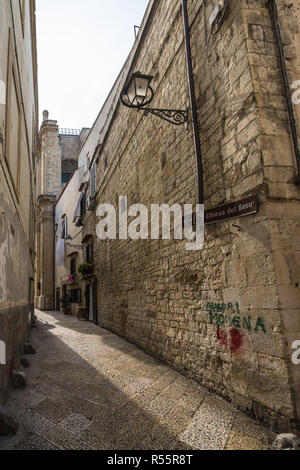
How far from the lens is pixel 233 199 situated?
12.6 ft

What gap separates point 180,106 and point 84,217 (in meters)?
11.3

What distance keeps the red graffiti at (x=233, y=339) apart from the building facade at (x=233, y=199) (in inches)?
0.8

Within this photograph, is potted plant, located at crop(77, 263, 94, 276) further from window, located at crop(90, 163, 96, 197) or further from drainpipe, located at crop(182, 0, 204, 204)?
drainpipe, located at crop(182, 0, 204, 204)

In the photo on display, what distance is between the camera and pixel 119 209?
9.20 meters

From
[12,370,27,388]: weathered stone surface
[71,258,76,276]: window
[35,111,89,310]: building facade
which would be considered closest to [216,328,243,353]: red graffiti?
[12,370,27,388]: weathered stone surface

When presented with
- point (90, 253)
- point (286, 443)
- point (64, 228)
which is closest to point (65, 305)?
point (64, 228)

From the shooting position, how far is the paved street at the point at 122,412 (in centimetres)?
287

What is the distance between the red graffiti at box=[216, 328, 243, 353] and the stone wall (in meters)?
0.01

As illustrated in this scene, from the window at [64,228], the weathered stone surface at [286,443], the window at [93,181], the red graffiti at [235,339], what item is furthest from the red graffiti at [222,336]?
the window at [64,228]

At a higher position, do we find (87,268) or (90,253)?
(90,253)

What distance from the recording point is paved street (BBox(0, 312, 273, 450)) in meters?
2.87

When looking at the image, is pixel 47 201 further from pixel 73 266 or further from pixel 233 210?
pixel 233 210

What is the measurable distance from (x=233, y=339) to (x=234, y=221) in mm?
1405

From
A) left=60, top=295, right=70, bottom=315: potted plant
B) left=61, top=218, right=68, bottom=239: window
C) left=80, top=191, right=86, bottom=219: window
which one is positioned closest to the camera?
left=80, top=191, right=86, bottom=219: window
